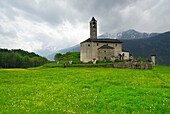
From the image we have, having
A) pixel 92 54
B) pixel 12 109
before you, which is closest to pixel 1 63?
pixel 92 54

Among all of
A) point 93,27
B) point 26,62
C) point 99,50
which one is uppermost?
point 93,27

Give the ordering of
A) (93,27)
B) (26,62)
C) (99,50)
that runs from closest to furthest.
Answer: (99,50)
(93,27)
(26,62)

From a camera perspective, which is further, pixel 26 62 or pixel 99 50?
pixel 26 62

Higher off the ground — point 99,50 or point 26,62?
point 99,50

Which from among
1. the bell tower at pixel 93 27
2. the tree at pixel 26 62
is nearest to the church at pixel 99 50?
the bell tower at pixel 93 27

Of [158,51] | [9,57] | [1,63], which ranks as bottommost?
[1,63]

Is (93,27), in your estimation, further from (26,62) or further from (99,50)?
(26,62)

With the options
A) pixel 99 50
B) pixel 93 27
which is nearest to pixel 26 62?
pixel 93 27

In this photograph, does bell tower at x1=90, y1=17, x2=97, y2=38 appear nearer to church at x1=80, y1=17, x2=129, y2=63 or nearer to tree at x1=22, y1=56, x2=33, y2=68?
church at x1=80, y1=17, x2=129, y2=63

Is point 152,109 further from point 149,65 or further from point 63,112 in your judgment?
point 149,65

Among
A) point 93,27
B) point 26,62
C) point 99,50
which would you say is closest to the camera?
point 99,50

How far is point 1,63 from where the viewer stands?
275ft

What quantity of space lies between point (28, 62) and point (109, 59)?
88.1 metres

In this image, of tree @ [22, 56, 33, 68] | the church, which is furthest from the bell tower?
tree @ [22, 56, 33, 68]
